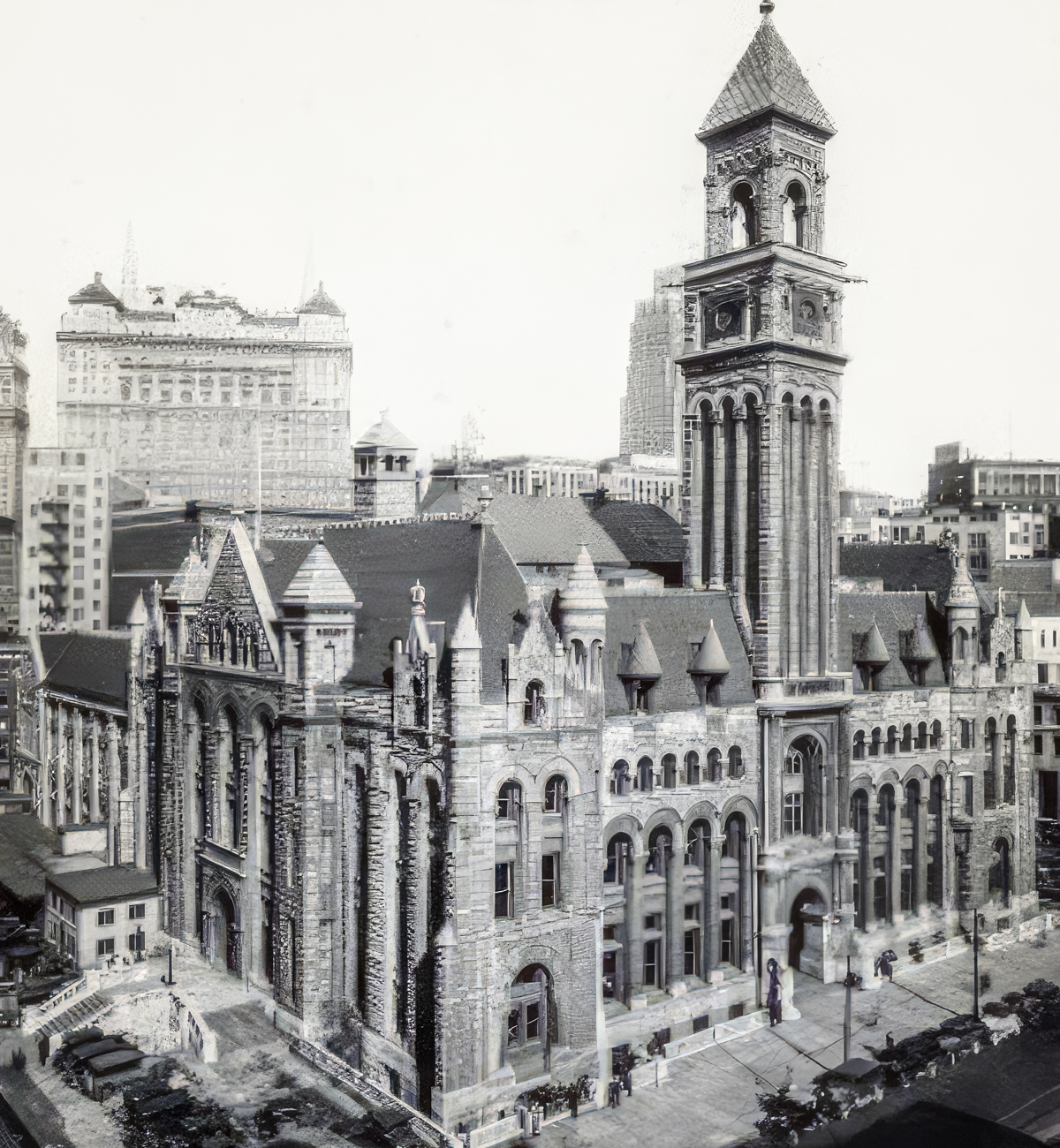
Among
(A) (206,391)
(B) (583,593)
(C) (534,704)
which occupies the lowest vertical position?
(C) (534,704)

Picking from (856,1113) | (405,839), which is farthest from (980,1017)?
(405,839)

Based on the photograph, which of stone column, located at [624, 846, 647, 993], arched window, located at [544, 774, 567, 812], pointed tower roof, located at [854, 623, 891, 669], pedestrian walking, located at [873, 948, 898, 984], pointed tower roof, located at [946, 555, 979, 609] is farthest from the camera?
pointed tower roof, located at [946, 555, 979, 609]

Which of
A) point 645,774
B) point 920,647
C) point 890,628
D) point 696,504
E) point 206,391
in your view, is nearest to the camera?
point 645,774

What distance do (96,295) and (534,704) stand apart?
3433cm

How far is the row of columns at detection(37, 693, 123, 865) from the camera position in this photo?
66.4 m

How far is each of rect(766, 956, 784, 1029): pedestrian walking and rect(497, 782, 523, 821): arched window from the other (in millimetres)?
17662

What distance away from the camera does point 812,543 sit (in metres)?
58.1

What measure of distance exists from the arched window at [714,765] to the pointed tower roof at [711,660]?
3703mm

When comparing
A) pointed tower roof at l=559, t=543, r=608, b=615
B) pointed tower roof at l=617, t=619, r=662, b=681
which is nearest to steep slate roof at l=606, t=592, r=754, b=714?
pointed tower roof at l=617, t=619, r=662, b=681

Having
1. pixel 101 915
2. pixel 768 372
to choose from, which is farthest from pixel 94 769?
pixel 768 372

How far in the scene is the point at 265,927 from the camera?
51.7 m

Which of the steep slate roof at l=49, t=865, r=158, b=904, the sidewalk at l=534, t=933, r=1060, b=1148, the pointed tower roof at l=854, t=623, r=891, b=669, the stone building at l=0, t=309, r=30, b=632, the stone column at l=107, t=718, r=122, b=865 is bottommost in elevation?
the sidewalk at l=534, t=933, r=1060, b=1148

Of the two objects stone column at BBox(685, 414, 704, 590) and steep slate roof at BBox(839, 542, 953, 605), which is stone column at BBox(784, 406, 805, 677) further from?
steep slate roof at BBox(839, 542, 953, 605)

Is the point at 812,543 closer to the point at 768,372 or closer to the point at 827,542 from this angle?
the point at 827,542
